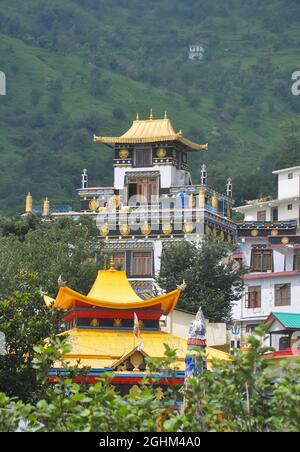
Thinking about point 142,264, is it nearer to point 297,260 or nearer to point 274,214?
point 297,260

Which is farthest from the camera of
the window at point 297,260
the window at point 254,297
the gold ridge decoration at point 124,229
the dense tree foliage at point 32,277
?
the gold ridge decoration at point 124,229

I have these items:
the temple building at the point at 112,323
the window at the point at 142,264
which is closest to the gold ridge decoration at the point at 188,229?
the window at the point at 142,264

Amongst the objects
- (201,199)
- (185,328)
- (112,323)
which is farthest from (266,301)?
(112,323)

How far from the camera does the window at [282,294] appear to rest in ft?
307

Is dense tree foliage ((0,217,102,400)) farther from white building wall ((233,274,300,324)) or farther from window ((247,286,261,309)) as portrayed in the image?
window ((247,286,261,309))

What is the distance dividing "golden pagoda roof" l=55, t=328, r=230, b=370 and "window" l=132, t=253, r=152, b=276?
31.9 metres

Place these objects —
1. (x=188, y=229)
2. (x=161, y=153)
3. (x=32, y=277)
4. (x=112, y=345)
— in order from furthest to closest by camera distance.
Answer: (x=161, y=153) → (x=188, y=229) → (x=112, y=345) → (x=32, y=277)

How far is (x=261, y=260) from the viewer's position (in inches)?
3962

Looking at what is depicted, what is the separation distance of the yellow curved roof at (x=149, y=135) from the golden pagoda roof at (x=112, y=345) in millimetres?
39398

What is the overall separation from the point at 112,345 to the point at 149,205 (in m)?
37.7

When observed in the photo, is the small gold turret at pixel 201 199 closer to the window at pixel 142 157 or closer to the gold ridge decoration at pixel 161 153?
the gold ridge decoration at pixel 161 153

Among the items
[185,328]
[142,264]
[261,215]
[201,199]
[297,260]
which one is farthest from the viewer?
[261,215]

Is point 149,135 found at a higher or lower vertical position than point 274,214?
higher

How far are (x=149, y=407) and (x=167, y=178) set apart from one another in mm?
70404
